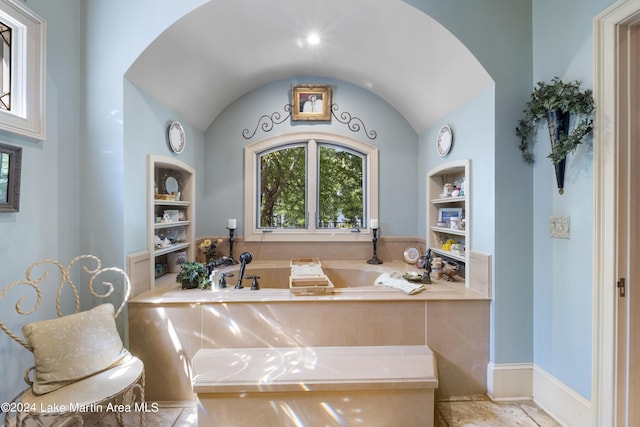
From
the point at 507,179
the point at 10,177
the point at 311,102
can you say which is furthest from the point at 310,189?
the point at 10,177

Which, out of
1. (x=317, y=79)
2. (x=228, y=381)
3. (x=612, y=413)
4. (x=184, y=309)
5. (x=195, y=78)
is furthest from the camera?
(x=317, y=79)

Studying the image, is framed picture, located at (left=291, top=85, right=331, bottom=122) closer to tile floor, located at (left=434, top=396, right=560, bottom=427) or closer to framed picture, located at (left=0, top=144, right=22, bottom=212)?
framed picture, located at (left=0, top=144, right=22, bottom=212)

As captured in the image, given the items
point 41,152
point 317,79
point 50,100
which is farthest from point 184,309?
point 317,79

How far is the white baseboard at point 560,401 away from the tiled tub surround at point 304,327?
12.5 inches

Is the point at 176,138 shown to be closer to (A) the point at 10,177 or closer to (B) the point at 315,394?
(A) the point at 10,177

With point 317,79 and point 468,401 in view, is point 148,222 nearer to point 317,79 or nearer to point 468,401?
point 317,79

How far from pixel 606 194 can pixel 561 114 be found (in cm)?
50

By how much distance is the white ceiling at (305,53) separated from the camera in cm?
188

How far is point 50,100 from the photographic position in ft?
5.46

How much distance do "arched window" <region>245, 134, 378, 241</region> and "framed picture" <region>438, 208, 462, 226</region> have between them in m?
0.69

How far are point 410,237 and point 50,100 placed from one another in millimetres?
3167

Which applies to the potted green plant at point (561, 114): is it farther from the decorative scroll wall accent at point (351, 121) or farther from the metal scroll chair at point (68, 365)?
the metal scroll chair at point (68, 365)

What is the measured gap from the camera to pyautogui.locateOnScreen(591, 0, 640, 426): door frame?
54.0 inches

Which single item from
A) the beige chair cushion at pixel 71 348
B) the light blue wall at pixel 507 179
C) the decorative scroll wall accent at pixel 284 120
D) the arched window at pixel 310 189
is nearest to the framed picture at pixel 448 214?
the light blue wall at pixel 507 179
